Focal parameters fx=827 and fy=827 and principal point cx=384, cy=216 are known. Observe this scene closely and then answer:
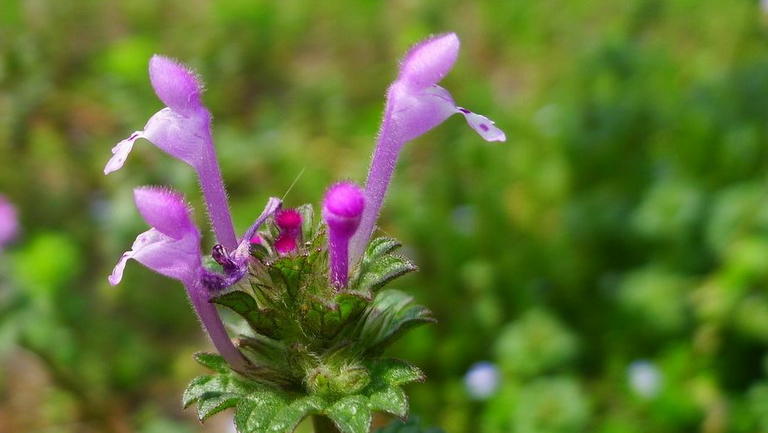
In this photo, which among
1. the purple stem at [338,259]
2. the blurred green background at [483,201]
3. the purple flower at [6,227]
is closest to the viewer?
the purple stem at [338,259]

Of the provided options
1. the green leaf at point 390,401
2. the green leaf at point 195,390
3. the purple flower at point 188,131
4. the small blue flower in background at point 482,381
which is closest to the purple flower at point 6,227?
the small blue flower in background at point 482,381

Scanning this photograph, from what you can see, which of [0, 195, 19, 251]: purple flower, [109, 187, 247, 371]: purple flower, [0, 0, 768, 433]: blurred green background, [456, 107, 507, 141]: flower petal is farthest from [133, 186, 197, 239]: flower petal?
[0, 195, 19, 251]: purple flower

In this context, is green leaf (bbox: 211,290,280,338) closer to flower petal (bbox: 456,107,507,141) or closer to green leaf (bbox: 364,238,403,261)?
green leaf (bbox: 364,238,403,261)

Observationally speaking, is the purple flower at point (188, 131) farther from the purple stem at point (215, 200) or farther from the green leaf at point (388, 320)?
the green leaf at point (388, 320)

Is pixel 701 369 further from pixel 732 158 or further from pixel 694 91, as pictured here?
pixel 694 91

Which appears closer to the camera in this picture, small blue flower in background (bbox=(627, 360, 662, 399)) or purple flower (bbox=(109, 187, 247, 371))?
purple flower (bbox=(109, 187, 247, 371))
